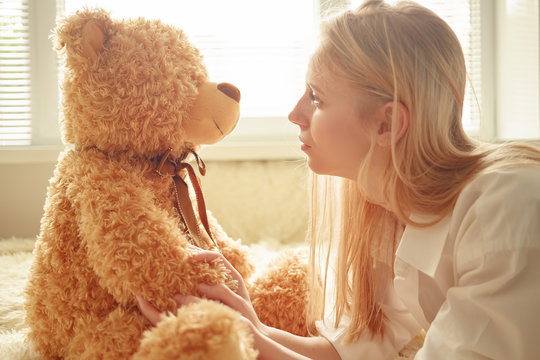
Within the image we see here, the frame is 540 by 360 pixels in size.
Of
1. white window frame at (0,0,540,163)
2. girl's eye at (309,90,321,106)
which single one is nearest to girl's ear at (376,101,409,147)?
girl's eye at (309,90,321,106)

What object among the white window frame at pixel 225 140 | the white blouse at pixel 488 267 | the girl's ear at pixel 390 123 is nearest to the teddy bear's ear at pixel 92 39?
the girl's ear at pixel 390 123

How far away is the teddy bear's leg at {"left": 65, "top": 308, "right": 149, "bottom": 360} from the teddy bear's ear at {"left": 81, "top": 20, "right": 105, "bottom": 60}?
381mm

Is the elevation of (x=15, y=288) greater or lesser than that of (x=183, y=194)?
lesser

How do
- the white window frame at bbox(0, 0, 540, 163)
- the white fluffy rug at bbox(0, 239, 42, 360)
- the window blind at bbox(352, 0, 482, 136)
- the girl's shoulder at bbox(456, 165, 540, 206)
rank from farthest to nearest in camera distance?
the window blind at bbox(352, 0, 482, 136), the white window frame at bbox(0, 0, 540, 163), the white fluffy rug at bbox(0, 239, 42, 360), the girl's shoulder at bbox(456, 165, 540, 206)

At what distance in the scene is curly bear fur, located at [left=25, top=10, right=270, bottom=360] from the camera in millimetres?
655

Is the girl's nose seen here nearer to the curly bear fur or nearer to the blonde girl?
the blonde girl

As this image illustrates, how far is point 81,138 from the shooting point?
744 mm

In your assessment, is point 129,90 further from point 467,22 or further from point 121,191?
point 467,22

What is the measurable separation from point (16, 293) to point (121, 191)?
1.84ft

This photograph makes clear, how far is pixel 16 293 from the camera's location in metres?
1.05

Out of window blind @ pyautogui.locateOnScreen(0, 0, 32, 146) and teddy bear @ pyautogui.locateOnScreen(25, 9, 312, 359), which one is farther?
window blind @ pyautogui.locateOnScreen(0, 0, 32, 146)

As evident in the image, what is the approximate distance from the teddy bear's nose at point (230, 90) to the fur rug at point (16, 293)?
0.39 m

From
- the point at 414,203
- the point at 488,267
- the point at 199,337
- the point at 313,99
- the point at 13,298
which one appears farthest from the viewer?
the point at 13,298

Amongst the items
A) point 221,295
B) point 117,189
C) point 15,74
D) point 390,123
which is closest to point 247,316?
point 221,295
